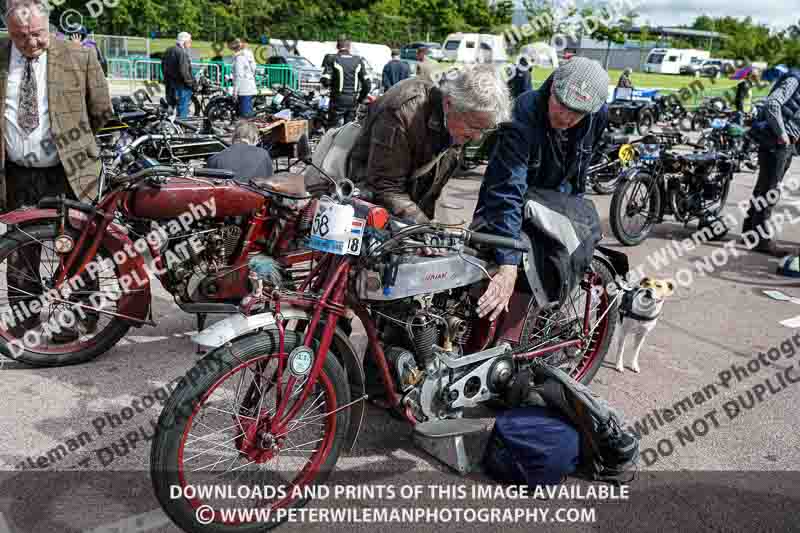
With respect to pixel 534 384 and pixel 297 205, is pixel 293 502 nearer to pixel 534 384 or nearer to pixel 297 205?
pixel 534 384

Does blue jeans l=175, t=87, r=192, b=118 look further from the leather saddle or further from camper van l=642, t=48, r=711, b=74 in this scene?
camper van l=642, t=48, r=711, b=74

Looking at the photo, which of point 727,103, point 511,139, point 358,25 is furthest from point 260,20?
point 511,139

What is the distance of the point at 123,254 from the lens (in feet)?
11.8

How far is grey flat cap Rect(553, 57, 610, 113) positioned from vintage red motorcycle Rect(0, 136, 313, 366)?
140 cm

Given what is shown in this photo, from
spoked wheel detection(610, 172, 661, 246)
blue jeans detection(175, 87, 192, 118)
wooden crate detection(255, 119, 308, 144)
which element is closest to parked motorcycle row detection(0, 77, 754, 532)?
wooden crate detection(255, 119, 308, 144)

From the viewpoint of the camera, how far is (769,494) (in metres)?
3.01

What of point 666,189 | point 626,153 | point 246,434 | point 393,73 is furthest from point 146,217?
point 393,73

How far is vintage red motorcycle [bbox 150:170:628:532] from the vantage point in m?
2.26

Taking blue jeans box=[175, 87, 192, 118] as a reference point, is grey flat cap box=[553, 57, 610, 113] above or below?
above

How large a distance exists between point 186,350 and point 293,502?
180 centimetres

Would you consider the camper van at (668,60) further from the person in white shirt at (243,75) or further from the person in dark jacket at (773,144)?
the person in dark jacket at (773,144)

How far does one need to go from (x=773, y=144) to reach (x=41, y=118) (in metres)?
6.40

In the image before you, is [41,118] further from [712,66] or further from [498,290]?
[712,66]

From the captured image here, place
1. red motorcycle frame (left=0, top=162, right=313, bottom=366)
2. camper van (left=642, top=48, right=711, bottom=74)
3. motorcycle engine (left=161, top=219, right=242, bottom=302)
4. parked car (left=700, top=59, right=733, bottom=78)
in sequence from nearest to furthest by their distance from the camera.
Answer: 1. red motorcycle frame (left=0, top=162, right=313, bottom=366)
2. motorcycle engine (left=161, top=219, right=242, bottom=302)
3. parked car (left=700, top=59, right=733, bottom=78)
4. camper van (left=642, top=48, right=711, bottom=74)
